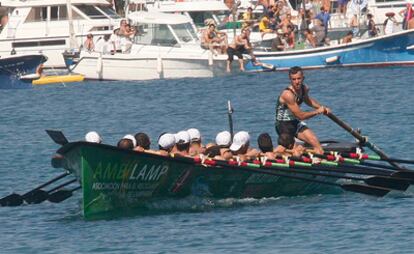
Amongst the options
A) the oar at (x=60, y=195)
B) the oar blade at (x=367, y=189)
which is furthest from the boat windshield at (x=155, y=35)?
the oar blade at (x=367, y=189)

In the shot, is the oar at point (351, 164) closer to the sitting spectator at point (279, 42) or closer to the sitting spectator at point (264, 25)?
the sitting spectator at point (279, 42)

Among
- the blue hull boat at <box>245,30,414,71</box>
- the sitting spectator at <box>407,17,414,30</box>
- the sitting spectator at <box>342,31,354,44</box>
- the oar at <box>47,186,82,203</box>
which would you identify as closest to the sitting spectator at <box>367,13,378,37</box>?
the sitting spectator at <box>342,31,354,44</box>

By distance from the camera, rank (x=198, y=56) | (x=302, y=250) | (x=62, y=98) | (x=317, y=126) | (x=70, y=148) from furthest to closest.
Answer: (x=198, y=56), (x=62, y=98), (x=317, y=126), (x=70, y=148), (x=302, y=250)

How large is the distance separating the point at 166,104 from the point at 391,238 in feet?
67.4

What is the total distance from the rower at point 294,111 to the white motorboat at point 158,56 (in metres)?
23.2

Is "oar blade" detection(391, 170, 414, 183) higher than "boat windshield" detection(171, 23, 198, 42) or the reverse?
the reverse

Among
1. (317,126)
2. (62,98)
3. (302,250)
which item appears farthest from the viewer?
(62,98)

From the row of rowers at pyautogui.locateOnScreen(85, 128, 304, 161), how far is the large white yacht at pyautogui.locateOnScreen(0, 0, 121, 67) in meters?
30.0

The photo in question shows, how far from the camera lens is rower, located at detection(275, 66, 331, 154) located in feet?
75.8

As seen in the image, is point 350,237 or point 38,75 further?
point 38,75

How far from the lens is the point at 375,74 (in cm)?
4581

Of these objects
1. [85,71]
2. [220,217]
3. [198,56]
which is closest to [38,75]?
[85,71]

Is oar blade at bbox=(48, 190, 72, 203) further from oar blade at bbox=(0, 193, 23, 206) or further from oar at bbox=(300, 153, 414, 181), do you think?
oar at bbox=(300, 153, 414, 181)

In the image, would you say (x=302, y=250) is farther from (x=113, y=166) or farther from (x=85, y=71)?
(x=85, y=71)
